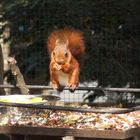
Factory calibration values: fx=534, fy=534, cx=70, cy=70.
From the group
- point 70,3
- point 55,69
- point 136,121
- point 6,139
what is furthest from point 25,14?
point 136,121

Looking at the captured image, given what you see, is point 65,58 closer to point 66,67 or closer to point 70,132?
point 66,67

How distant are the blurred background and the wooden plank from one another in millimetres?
3022

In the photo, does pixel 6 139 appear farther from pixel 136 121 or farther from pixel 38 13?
pixel 38 13

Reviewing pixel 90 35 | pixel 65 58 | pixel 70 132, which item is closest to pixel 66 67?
pixel 65 58

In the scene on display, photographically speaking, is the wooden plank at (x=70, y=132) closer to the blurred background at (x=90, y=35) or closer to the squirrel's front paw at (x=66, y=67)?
the squirrel's front paw at (x=66, y=67)

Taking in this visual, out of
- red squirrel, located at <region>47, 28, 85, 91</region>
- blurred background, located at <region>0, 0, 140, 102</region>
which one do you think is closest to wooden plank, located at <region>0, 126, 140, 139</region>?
red squirrel, located at <region>47, 28, 85, 91</region>

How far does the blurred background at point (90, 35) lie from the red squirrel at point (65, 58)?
2.62 meters

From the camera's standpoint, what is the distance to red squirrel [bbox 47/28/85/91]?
257 cm

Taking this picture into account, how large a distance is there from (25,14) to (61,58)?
313 centimetres

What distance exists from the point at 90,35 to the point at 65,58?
2966mm

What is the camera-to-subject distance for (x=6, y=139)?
10.7 feet

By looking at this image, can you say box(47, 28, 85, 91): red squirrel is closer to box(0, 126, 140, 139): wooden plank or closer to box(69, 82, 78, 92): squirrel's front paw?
box(69, 82, 78, 92): squirrel's front paw

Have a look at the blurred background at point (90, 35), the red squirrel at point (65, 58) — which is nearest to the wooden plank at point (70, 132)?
the red squirrel at point (65, 58)

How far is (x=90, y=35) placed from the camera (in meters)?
5.51
